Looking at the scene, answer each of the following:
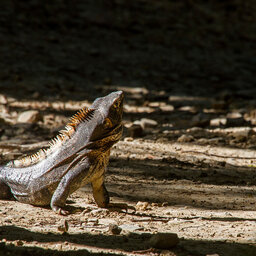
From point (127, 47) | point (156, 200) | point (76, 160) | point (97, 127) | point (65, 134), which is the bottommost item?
point (156, 200)

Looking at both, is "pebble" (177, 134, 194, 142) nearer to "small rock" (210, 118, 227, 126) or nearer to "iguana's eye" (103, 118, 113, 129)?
"small rock" (210, 118, 227, 126)

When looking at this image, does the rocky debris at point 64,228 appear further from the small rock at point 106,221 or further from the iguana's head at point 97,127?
the iguana's head at point 97,127

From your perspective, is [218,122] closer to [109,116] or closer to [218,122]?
[218,122]

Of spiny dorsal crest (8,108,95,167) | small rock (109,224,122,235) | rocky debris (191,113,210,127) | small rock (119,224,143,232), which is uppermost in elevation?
spiny dorsal crest (8,108,95,167)

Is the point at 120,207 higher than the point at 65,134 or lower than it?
lower

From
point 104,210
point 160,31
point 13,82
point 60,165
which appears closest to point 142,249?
point 104,210

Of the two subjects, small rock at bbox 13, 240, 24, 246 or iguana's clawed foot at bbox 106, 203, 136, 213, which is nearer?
small rock at bbox 13, 240, 24, 246

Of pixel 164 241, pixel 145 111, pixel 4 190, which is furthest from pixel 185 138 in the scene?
pixel 164 241

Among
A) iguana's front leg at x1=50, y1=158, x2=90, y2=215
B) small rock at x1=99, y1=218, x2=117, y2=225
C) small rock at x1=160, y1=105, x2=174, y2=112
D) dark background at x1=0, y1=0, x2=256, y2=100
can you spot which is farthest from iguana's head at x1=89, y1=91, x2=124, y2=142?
dark background at x1=0, y1=0, x2=256, y2=100
